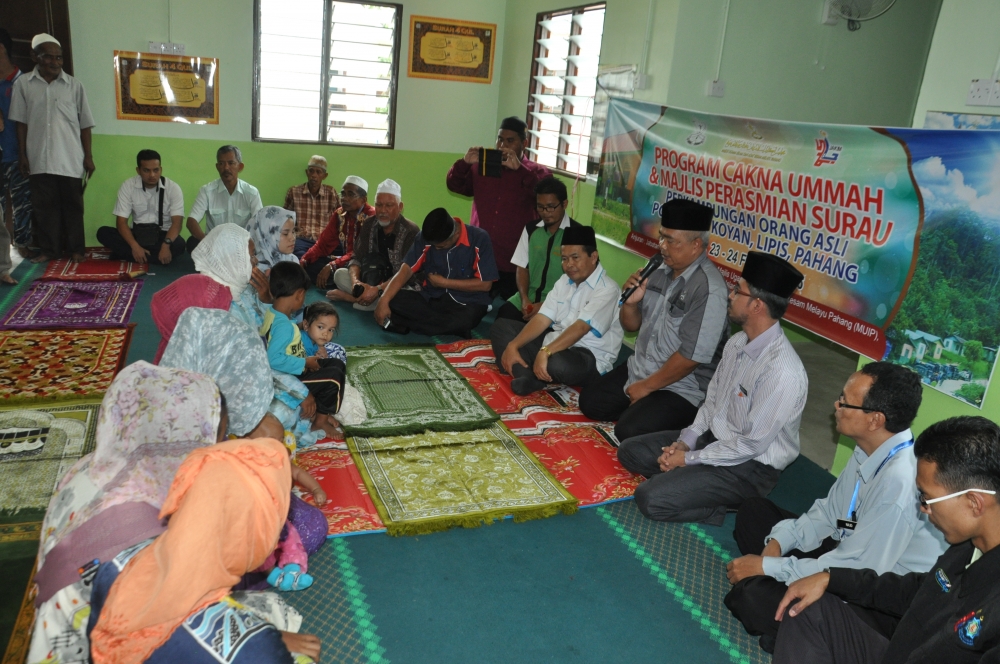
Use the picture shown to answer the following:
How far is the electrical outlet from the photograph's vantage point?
2.86 m

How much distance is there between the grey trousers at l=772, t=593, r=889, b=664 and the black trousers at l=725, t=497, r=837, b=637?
193 millimetres

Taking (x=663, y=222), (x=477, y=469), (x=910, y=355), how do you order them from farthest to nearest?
(x=663, y=222) → (x=477, y=469) → (x=910, y=355)

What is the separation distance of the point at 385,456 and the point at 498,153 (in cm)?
283

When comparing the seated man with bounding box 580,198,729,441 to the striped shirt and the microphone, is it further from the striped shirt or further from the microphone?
the striped shirt

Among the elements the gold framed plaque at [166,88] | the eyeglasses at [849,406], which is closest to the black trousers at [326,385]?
the eyeglasses at [849,406]

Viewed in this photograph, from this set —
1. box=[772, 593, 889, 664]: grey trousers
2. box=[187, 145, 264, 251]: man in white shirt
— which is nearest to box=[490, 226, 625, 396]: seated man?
box=[772, 593, 889, 664]: grey trousers

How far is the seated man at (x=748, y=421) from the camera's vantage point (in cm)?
284

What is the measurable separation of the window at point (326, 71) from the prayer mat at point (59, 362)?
3089 mm

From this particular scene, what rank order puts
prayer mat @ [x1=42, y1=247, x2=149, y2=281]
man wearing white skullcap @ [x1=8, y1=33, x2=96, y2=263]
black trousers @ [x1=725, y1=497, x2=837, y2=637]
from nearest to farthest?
1. black trousers @ [x1=725, y1=497, x2=837, y2=637]
2. prayer mat @ [x1=42, y1=247, x2=149, y2=281]
3. man wearing white skullcap @ [x1=8, y1=33, x2=96, y2=263]

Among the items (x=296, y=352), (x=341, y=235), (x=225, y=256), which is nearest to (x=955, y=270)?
(x=296, y=352)

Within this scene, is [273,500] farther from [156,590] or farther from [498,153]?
[498,153]

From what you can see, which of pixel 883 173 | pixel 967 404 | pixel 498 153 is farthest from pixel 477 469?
pixel 498 153

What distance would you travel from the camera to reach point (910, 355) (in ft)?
10.0

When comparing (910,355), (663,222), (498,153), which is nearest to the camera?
(910,355)
